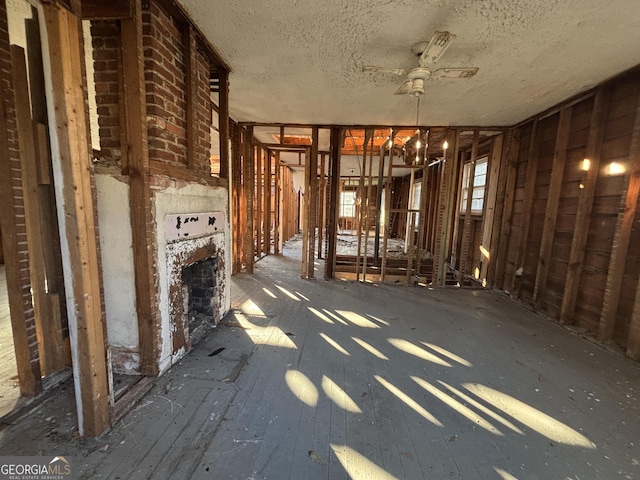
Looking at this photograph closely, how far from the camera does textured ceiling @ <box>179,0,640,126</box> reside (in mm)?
1832

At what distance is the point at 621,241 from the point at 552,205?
3.04 feet

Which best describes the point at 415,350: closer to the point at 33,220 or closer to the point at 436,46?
the point at 436,46

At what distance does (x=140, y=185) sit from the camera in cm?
179

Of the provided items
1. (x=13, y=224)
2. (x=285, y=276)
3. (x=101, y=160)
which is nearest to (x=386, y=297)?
(x=285, y=276)

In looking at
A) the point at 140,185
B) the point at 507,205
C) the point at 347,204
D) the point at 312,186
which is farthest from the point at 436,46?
the point at 347,204

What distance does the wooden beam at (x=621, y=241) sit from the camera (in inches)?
101

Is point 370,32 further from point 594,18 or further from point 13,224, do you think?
point 13,224

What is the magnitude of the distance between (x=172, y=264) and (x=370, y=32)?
2.40 m

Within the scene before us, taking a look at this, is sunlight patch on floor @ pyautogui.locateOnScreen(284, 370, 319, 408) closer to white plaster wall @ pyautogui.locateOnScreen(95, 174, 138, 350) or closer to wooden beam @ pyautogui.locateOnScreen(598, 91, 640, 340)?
white plaster wall @ pyautogui.locateOnScreen(95, 174, 138, 350)

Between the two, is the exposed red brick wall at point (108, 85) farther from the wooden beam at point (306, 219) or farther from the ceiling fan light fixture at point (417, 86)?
the wooden beam at point (306, 219)

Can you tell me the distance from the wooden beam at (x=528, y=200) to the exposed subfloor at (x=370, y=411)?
130cm

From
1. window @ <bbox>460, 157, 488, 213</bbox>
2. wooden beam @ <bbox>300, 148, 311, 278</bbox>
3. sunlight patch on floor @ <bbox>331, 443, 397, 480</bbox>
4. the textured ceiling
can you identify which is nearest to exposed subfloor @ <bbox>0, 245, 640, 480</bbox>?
sunlight patch on floor @ <bbox>331, 443, 397, 480</bbox>

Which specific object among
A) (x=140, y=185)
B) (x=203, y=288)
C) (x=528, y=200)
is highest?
(x=528, y=200)

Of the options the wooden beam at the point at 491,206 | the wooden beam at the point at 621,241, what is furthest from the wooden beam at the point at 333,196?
the wooden beam at the point at 621,241
